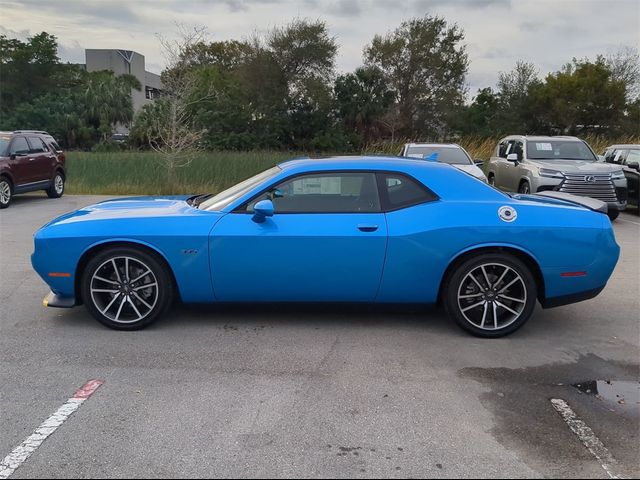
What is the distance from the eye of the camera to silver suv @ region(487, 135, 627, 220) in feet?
39.1

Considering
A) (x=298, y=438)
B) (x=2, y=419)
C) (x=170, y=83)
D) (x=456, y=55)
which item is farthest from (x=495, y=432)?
(x=456, y=55)

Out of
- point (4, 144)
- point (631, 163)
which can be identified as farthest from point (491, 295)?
point (4, 144)

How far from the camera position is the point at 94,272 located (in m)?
4.88

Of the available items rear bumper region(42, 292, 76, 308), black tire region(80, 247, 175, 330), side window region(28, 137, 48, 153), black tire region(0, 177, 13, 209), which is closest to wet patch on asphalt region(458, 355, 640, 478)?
black tire region(80, 247, 175, 330)

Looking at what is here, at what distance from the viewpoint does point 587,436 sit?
10.9 feet

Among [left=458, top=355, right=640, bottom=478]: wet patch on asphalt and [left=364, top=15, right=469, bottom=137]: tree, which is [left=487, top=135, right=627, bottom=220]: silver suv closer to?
[left=458, top=355, right=640, bottom=478]: wet patch on asphalt

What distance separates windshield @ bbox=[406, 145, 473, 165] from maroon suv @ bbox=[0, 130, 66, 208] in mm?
8993

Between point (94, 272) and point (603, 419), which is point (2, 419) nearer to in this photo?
point (94, 272)

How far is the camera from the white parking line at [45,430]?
9.72 ft

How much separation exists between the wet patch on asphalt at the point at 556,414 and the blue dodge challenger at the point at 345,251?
0.74 m

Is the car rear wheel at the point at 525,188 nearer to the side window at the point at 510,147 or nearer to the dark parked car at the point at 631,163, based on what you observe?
the side window at the point at 510,147

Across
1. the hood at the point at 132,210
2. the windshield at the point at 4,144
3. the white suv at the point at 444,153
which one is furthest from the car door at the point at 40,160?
the hood at the point at 132,210

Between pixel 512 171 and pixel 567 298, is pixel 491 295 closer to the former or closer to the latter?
pixel 567 298

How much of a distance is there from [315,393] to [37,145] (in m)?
13.3
